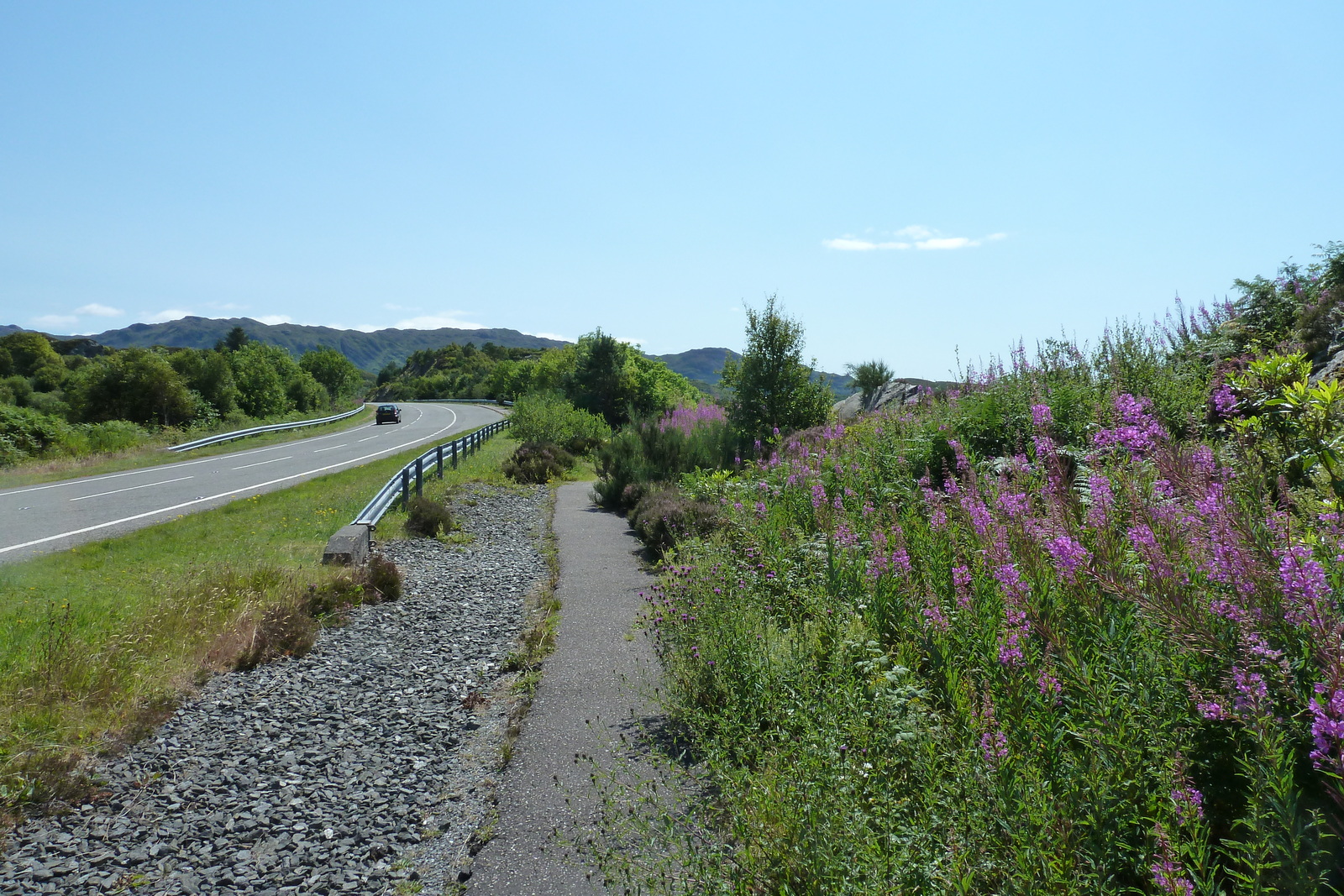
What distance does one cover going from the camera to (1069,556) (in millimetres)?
2695

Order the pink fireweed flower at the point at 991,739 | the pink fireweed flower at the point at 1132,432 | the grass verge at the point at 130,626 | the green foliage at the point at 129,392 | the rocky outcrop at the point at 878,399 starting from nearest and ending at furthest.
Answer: the pink fireweed flower at the point at 991,739, the pink fireweed flower at the point at 1132,432, the grass verge at the point at 130,626, the rocky outcrop at the point at 878,399, the green foliage at the point at 129,392

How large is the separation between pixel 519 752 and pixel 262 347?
3092 inches

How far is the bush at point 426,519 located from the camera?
11664 millimetres

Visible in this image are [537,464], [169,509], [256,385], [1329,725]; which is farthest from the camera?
[256,385]

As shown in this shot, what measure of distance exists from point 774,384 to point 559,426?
10825mm

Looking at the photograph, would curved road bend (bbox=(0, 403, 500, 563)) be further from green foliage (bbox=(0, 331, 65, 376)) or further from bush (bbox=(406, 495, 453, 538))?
green foliage (bbox=(0, 331, 65, 376))

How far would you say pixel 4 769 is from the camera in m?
3.97

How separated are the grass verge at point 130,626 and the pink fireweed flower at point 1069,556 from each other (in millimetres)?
5401

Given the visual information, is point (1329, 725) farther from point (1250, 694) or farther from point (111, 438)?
point (111, 438)

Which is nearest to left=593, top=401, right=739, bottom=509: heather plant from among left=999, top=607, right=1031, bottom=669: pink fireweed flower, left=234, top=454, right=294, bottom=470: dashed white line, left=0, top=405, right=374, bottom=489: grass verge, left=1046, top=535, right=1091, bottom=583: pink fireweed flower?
left=999, top=607, right=1031, bottom=669: pink fireweed flower

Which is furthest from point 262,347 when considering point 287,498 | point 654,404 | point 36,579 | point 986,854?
point 986,854

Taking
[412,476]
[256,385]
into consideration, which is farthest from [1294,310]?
[256,385]

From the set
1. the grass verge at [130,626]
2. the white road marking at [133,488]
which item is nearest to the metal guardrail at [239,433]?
the white road marking at [133,488]

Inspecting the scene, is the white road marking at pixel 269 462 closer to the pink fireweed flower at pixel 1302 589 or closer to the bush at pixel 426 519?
the bush at pixel 426 519
